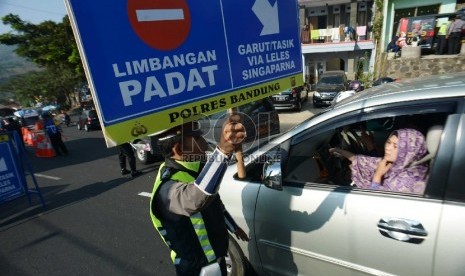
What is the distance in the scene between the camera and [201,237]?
5.48 ft

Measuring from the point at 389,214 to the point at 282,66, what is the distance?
48.7 inches

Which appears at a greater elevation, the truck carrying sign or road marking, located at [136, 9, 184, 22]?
road marking, located at [136, 9, 184, 22]

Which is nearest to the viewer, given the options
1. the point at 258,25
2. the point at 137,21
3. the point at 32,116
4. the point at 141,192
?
the point at 137,21

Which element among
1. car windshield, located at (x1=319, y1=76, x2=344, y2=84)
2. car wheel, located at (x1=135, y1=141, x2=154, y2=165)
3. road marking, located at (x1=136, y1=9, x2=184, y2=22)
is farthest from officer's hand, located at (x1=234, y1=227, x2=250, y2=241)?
car windshield, located at (x1=319, y1=76, x2=344, y2=84)

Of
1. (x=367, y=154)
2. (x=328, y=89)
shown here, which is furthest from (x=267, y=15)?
(x=328, y=89)

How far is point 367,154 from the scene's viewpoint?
259 centimetres

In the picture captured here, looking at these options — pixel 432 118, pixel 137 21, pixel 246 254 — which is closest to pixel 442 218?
pixel 432 118

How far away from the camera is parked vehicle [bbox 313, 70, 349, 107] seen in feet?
43.4

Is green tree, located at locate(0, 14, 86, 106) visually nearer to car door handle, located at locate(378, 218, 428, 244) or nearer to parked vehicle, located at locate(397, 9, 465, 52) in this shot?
parked vehicle, located at locate(397, 9, 465, 52)

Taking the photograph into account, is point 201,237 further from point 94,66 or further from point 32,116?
point 32,116

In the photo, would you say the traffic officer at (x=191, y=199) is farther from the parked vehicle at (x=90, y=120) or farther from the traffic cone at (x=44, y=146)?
the parked vehicle at (x=90, y=120)

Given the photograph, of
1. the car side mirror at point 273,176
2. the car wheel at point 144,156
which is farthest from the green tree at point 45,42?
the car side mirror at point 273,176

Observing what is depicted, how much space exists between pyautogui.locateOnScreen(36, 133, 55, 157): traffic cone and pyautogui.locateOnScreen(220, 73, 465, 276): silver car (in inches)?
423

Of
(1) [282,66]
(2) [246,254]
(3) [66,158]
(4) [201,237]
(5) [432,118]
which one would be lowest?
(3) [66,158]
